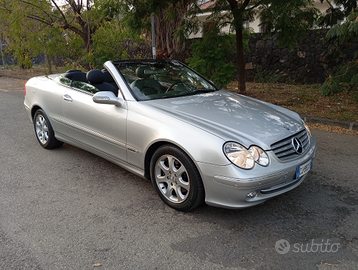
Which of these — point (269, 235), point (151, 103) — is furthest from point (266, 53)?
point (269, 235)

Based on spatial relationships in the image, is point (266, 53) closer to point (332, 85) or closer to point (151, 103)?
point (332, 85)

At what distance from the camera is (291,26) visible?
8.06m

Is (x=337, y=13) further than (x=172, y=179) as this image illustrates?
Yes

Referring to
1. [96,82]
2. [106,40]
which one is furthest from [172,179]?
[106,40]

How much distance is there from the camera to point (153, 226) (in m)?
3.24

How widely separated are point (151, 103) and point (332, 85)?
18.1ft

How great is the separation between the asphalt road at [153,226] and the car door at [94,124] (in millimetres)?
431

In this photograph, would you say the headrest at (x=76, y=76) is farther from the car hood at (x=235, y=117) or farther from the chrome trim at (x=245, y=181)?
the chrome trim at (x=245, y=181)

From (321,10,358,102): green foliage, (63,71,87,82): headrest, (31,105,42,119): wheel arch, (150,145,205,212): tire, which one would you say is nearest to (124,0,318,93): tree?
(321,10,358,102): green foliage

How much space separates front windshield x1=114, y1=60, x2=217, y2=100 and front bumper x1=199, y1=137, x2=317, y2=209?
1427 millimetres

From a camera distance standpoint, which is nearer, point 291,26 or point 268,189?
point 268,189

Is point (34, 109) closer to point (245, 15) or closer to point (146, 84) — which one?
point (146, 84)

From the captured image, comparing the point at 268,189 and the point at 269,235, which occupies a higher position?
the point at 268,189

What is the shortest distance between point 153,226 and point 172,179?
513 millimetres
